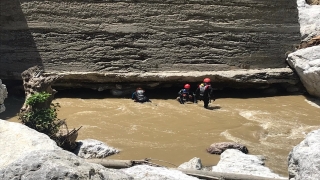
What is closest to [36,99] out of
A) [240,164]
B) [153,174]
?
[240,164]

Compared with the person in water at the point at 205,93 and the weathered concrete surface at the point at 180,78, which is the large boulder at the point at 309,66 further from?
the person in water at the point at 205,93

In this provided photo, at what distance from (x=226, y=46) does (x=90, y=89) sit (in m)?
3.44

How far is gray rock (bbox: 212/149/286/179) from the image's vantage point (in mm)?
5203

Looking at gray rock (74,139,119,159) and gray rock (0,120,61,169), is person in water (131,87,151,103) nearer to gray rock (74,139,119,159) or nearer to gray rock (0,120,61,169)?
gray rock (74,139,119,159)

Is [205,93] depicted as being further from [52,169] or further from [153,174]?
[52,169]

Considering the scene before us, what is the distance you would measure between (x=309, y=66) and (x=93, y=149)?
555 cm

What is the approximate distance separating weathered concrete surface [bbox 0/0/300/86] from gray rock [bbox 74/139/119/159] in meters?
3.76

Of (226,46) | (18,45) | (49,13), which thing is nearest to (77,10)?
(49,13)

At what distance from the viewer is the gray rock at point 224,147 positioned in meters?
6.30

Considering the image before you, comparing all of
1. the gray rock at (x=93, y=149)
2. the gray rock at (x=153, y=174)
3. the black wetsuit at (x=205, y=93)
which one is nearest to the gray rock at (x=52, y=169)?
the gray rock at (x=153, y=174)

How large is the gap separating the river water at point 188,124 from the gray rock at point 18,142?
6.20 ft

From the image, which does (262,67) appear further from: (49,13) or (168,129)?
(49,13)

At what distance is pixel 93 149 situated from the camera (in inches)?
243

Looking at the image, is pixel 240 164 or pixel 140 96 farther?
pixel 140 96
